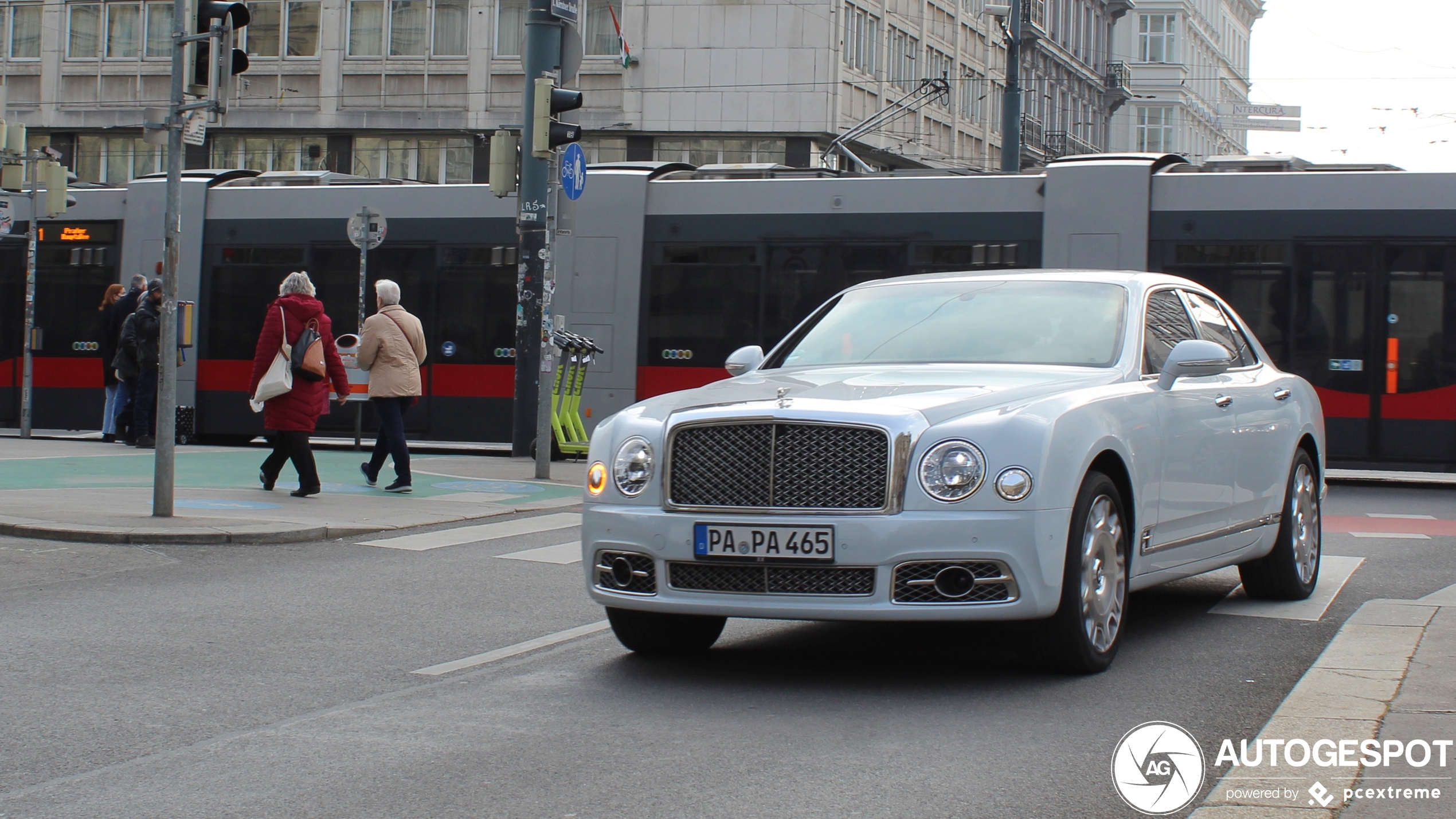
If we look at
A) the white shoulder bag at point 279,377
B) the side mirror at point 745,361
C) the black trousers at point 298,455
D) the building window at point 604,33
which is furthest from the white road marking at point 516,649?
the building window at point 604,33

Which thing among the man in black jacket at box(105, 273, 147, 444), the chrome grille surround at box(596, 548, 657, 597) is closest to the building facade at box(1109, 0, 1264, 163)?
the man in black jacket at box(105, 273, 147, 444)

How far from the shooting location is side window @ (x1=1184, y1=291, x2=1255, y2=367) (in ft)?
25.8

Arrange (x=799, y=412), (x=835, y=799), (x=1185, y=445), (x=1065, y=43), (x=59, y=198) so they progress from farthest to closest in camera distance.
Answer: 1. (x=1065, y=43)
2. (x=59, y=198)
3. (x=1185, y=445)
4. (x=799, y=412)
5. (x=835, y=799)

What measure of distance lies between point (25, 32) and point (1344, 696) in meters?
45.0

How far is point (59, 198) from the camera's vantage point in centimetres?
2055

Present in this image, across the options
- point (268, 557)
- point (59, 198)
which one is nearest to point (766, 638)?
point (268, 557)

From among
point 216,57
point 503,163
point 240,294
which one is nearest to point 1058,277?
point 216,57

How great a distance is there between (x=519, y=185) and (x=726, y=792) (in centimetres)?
1304

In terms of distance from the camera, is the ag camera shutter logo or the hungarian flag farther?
the hungarian flag

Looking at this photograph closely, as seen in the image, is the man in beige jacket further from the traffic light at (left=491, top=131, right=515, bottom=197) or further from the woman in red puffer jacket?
the traffic light at (left=491, top=131, right=515, bottom=197)

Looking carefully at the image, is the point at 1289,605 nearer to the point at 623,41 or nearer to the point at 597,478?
the point at 597,478

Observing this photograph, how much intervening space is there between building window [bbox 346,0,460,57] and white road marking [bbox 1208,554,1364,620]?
116 feet

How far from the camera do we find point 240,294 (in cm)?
2089

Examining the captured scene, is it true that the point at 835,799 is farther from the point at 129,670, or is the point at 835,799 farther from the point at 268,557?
the point at 268,557
